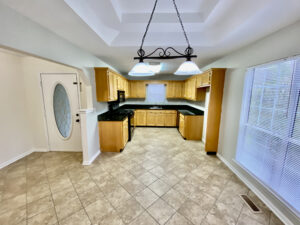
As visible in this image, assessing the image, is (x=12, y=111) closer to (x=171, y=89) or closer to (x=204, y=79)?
(x=204, y=79)

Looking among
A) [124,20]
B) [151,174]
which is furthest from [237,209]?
[124,20]

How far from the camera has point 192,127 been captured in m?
4.02

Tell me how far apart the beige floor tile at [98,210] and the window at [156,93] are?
474cm

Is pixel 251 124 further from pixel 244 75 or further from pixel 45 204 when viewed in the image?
pixel 45 204

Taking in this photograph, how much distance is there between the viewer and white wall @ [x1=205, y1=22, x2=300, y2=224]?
1.50 m

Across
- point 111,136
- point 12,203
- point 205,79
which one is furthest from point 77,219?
point 205,79

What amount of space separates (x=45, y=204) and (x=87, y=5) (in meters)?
2.83

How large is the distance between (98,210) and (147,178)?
3.02ft

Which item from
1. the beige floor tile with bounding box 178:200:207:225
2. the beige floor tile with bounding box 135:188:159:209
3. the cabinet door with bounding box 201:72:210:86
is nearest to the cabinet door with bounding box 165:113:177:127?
the cabinet door with bounding box 201:72:210:86

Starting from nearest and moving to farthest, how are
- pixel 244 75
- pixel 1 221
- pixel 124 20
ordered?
pixel 1 221 < pixel 124 20 < pixel 244 75

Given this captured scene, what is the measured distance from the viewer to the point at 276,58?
1651mm

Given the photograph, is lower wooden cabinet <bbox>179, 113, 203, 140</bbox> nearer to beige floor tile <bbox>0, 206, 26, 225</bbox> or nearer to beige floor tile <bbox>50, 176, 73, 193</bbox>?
beige floor tile <bbox>50, 176, 73, 193</bbox>

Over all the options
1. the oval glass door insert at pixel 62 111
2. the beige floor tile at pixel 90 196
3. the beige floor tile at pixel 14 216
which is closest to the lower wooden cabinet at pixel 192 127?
the beige floor tile at pixel 90 196

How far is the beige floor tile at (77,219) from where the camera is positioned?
56.4 inches
